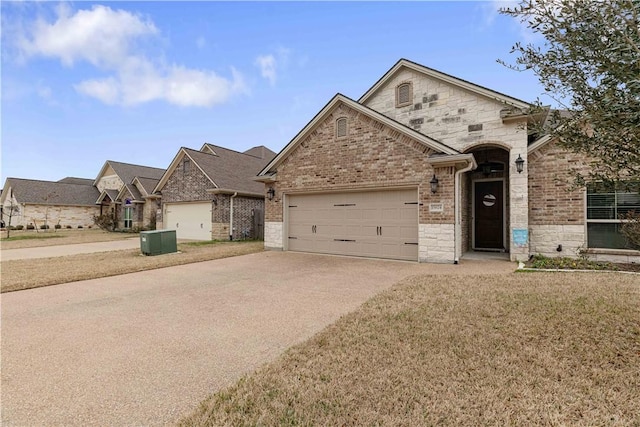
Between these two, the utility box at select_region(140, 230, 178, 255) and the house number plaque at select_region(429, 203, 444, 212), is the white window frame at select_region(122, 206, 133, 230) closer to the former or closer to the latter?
the utility box at select_region(140, 230, 178, 255)

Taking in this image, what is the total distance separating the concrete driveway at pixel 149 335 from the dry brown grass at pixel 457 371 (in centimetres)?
50

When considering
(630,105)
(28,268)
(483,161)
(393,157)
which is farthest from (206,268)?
(483,161)

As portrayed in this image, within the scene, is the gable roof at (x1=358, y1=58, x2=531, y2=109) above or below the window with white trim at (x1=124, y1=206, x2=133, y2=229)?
above

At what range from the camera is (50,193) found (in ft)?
96.3

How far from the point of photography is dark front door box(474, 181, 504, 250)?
38.8 ft

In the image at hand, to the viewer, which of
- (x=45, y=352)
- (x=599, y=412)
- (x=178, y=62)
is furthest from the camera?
(x=178, y=62)

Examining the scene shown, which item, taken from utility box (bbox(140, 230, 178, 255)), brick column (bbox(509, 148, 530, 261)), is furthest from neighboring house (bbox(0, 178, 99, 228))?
brick column (bbox(509, 148, 530, 261))

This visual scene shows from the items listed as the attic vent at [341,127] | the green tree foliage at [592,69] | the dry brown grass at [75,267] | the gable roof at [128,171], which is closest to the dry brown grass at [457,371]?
the green tree foliage at [592,69]

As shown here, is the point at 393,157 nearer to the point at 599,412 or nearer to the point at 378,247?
the point at 378,247

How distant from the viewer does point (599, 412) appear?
91.1 inches

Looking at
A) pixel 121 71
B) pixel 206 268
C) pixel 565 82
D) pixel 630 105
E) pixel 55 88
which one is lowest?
pixel 206 268

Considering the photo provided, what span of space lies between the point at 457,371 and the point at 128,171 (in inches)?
1408

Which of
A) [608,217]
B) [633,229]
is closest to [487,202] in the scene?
[608,217]

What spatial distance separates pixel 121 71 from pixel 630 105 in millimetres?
20002
